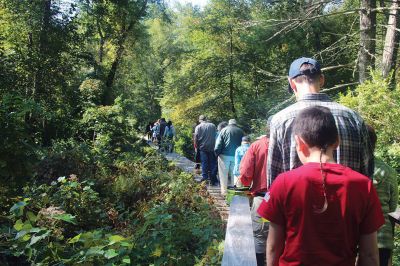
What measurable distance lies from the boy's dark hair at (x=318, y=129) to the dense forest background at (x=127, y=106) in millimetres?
2583

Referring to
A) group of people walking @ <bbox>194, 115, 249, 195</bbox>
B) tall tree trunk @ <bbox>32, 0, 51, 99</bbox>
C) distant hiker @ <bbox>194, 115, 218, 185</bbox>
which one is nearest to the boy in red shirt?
group of people walking @ <bbox>194, 115, 249, 195</bbox>

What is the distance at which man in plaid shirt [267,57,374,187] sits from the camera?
8.23 feet

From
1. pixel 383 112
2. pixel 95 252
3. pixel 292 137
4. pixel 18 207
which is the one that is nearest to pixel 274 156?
pixel 292 137

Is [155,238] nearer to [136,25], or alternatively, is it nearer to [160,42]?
[136,25]

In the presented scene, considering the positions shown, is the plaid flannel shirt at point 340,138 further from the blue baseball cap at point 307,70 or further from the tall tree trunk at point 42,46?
the tall tree trunk at point 42,46

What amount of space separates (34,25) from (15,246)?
13172 millimetres

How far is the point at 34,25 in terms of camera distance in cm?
1533

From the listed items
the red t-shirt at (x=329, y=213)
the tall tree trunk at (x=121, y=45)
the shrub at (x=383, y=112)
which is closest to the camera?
the red t-shirt at (x=329, y=213)

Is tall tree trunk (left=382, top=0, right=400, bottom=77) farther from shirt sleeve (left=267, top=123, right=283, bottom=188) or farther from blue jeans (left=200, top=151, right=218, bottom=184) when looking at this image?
shirt sleeve (left=267, top=123, right=283, bottom=188)

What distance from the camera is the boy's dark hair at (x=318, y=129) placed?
6.50 feet

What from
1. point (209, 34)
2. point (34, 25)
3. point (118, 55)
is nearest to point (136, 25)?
point (118, 55)

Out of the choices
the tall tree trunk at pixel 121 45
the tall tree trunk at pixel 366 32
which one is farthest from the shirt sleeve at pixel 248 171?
the tall tree trunk at pixel 121 45

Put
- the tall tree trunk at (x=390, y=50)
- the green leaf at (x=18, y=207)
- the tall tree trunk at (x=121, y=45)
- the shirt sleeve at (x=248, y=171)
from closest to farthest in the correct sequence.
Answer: the green leaf at (x=18, y=207)
the shirt sleeve at (x=248, y=171)
the tall tree trunk at (x=390, y=50)
the tall tree trunk at (x=121, y=45)

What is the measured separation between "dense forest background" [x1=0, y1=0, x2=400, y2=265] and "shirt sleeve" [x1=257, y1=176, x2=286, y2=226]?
93.5 inches
